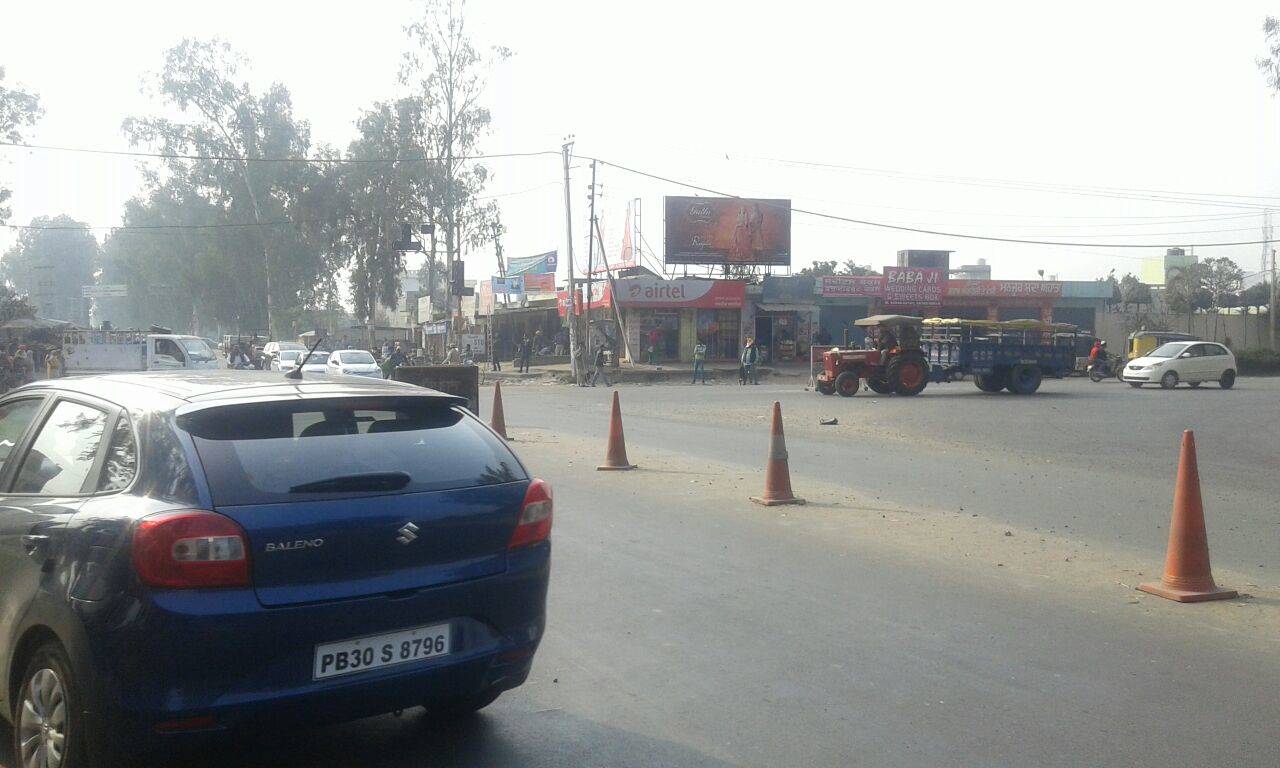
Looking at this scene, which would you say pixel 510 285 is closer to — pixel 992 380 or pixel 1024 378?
pixel 992 380

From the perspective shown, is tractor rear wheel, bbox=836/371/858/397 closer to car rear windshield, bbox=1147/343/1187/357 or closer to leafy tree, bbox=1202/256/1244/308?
car rear windshield, bbox=1147/343/1187/357

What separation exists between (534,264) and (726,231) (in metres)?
18.9

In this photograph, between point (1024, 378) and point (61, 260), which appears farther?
point (61, 260)

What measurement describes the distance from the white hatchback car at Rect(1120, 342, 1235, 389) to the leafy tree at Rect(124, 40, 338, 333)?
41.7 meters

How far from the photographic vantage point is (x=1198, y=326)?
54406mm

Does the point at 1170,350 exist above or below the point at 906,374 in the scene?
above

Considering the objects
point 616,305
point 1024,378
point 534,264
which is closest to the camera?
point 1024,378

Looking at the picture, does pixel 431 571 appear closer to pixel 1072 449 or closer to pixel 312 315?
pixel 1072 449

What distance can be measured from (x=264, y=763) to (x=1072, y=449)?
48.8 feet

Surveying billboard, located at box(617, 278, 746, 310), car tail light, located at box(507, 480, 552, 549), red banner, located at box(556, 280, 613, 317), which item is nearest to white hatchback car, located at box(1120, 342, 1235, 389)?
billboard, located at box(617, 278, 746, 310)

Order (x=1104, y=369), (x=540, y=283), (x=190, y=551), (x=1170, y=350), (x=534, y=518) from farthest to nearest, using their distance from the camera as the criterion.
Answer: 1. (x=540, y=283)
2. (x=1104, y=369)
3. (x=1170, y=350)
4. (x=534, y=518)
5. (x=190, y=551)

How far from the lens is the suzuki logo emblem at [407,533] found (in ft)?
12.5

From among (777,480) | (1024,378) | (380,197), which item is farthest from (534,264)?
(777,480)

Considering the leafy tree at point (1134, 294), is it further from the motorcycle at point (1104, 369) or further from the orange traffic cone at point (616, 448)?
the orange traffic cone at point (616, 448)
